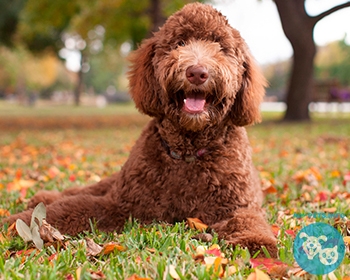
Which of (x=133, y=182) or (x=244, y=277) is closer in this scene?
(x=244, y=277)

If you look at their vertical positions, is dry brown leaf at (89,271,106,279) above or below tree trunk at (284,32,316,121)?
below

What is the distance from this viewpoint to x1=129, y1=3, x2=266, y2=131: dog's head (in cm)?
275

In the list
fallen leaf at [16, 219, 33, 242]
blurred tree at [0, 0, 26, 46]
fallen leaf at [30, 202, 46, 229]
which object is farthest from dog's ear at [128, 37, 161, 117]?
blurred tree at [0, 0, 26, 46]

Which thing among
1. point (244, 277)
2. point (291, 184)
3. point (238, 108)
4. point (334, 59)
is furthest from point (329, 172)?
point (334, 59)

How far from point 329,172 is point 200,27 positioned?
3.33m

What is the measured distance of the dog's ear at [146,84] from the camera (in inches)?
121

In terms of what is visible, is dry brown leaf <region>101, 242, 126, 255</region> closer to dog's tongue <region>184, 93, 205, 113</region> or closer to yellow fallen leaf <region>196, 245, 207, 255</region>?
yellow fallen leaf <region>196, 245, 207, 255</region>

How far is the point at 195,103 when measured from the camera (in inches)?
112

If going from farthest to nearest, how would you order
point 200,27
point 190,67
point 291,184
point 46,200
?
point 291,184 < point 46,200 < point 200,27 < point 190,67

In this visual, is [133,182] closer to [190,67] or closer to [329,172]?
[190,67]

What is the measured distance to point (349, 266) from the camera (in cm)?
229

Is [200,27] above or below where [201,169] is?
above

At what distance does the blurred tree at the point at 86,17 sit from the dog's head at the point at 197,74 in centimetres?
1134

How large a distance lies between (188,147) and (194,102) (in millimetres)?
386
